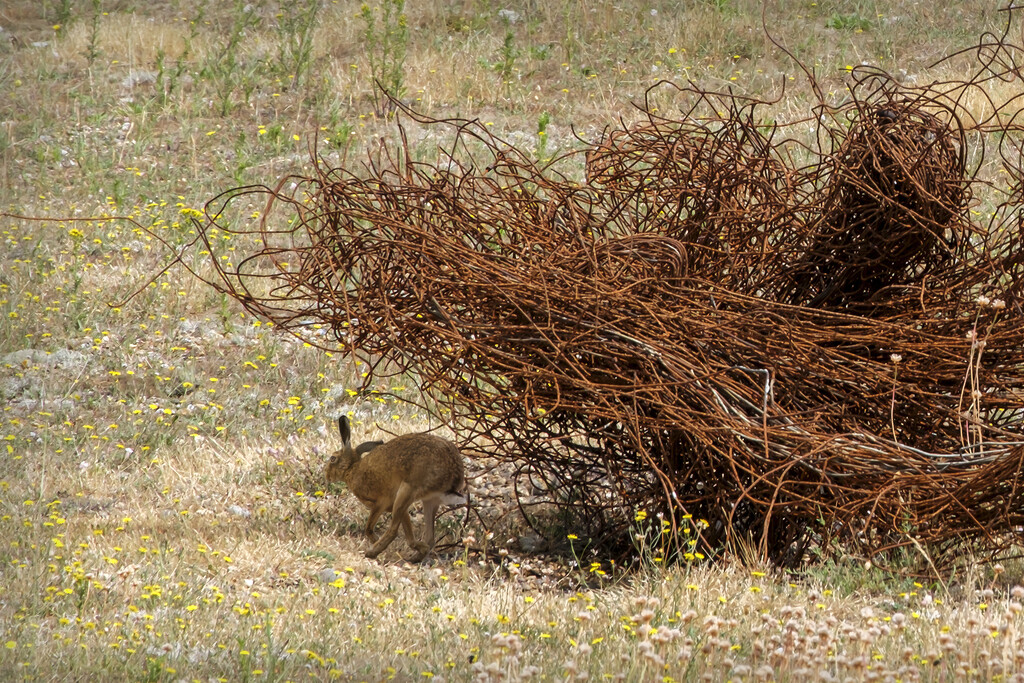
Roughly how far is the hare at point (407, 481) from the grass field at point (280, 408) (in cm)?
15

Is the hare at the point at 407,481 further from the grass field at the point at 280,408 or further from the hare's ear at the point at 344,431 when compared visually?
the grass field at the point at 280,408

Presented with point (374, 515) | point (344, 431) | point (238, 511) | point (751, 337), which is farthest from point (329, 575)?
point (751, 337)

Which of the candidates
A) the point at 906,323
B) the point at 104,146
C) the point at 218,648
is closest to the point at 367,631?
the point at 218,648

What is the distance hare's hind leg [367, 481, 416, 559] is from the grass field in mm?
95

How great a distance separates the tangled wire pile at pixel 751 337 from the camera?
4352 millimetres

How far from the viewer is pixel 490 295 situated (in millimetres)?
4539

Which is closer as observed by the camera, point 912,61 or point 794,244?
point 794,244

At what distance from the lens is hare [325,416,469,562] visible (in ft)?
15.8

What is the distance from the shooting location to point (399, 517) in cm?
489

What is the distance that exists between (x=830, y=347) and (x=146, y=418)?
386 centimetres

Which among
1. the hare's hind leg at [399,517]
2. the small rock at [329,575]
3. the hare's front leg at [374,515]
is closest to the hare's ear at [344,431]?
the hare's front leg at [374,515]

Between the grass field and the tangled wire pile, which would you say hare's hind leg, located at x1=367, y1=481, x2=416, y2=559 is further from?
the tangled wire pile

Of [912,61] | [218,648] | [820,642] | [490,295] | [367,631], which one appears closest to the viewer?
[820,642]

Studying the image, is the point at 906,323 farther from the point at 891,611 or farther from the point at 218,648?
the point at 218,648
